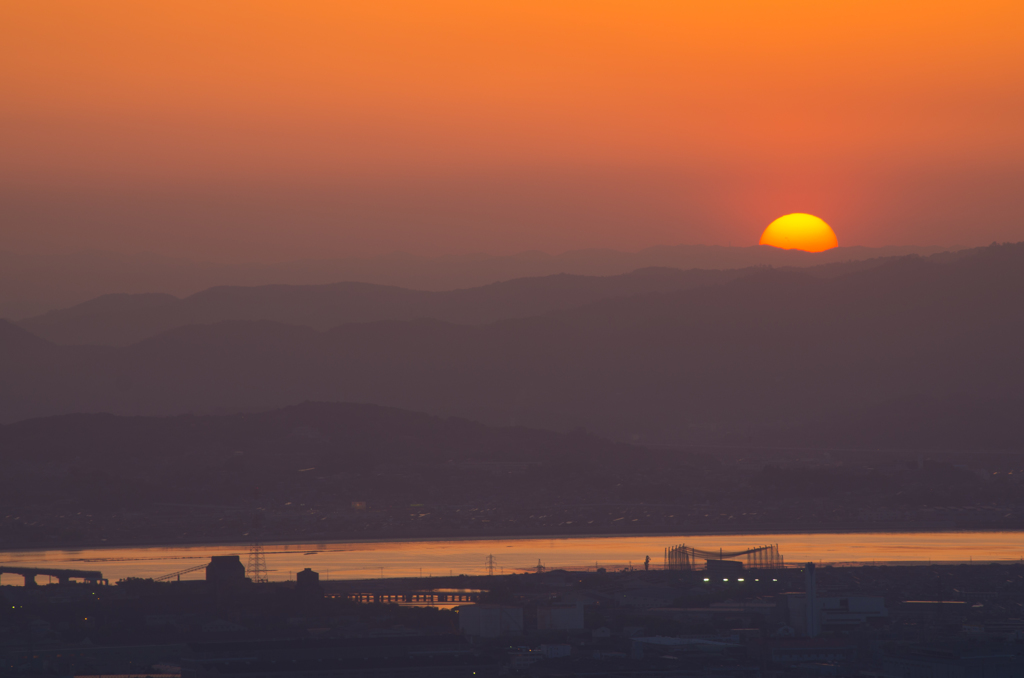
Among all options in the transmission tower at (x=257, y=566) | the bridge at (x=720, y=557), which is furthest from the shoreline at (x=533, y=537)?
the bridge at (x=720, y=557)

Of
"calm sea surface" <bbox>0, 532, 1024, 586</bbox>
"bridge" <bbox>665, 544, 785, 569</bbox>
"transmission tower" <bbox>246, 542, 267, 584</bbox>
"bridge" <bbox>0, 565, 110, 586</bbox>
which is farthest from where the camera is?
"calm sea surface" <bbox>0, 532, 1024, 586</bbox>

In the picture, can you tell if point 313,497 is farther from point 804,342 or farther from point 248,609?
point 804,342

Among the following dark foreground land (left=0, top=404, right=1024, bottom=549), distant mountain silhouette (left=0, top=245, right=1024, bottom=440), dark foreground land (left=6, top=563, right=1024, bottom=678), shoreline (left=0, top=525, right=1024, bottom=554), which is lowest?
dark foreground land (left=6, top=563, right=1024, bottom=678)

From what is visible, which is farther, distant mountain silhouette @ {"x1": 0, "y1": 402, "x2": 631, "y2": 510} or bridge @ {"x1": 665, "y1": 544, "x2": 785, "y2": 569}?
distant mountain silhouette @ {"x1": 0, "y1": 402, "x2": 631, "y2": 510}

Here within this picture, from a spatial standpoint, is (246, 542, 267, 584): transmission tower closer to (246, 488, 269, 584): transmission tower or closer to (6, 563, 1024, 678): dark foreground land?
(246, 488, 269, 584): transmission tower

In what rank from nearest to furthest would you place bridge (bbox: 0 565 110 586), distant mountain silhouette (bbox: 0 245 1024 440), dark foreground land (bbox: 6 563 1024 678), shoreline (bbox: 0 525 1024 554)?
dark foreground land (bbox: 6 563 1024 678) < bridge (bbox: 0 565 110 586) < shoreline (bbox: 0 525 1024 554) < distant mountain silhouette (bbox: 0 245 1024 440)

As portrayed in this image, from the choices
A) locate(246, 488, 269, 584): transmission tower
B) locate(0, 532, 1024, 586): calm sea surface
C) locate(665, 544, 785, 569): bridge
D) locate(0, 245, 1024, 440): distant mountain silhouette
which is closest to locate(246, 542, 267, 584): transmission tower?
locate(246, 488, 269, 584): transmission tower

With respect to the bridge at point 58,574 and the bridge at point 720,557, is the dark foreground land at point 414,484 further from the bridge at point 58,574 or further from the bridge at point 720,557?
the bridge at point 58,574
